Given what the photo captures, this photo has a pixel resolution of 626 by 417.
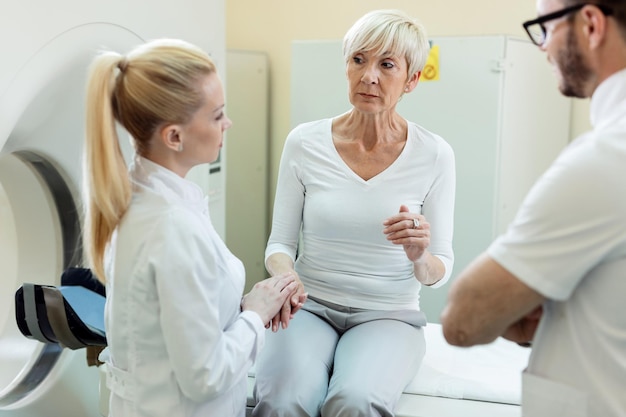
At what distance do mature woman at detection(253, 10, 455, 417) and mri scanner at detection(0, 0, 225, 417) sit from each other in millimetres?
563

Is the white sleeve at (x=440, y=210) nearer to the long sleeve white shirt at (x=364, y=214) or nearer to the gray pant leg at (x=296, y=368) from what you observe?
the long sleeve white shirt at (x=364, y=214)

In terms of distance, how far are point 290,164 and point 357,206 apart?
0.67ft

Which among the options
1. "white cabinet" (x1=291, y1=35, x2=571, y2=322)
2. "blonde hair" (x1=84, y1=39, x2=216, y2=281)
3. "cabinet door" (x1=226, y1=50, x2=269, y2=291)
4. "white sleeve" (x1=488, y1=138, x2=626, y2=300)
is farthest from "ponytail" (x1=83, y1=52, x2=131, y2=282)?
"cabinet door" (x1=226, y1=50, x2=269, y2=291)

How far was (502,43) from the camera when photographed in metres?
2.63

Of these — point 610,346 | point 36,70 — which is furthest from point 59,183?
point 610,346

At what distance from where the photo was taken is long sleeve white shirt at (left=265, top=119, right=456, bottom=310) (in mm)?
1726

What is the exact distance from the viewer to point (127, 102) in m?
1.22

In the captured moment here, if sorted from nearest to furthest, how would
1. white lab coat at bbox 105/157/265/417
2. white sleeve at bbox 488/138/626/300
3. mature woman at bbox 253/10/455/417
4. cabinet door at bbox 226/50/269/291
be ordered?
white sleeve at bbox 488/138/626/300
white lab coat at bbox 105/157/265/417
mature woman at bbox 253/10/455/417
cabinet door at bbox 226/50/269/291

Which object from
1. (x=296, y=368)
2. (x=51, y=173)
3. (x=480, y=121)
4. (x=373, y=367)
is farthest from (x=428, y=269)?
(x=480, y=121)

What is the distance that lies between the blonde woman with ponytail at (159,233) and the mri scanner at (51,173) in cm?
54

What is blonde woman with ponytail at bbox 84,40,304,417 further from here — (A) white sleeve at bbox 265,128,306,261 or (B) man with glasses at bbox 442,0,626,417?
(A) white sleeve at bbox 265,128,306,261

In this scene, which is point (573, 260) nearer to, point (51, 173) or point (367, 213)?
point (367, 213)

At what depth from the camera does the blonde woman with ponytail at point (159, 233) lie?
46.8 inches

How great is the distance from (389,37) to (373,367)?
0.75m
